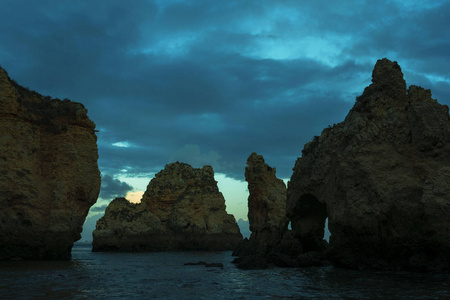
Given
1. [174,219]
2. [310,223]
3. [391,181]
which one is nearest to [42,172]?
[310,223]

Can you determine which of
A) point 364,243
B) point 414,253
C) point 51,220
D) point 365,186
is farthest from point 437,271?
point 51,220

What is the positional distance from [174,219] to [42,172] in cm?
4730

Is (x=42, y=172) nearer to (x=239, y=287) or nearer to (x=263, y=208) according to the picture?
(x=239, y=287)

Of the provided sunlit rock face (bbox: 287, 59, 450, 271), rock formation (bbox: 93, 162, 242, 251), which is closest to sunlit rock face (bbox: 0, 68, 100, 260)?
sunlit rock face (bbox: 287, 59, 450, 271)

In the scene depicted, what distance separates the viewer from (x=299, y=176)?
2944cm

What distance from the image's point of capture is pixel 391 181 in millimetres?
19859

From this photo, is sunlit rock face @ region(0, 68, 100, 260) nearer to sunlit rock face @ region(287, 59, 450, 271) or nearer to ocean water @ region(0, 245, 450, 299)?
ocean water @ region(0, 245, 450, 299)

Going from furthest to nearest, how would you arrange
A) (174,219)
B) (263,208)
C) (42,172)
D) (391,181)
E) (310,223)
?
1. (174,219)
2. (263,208)
3. (42,172)
4. (310,223)
5. (391,181)

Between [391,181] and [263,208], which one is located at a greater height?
[263,208]

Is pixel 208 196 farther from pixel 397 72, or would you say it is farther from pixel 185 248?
pixel 397 72

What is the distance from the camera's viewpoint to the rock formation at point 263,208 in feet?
132

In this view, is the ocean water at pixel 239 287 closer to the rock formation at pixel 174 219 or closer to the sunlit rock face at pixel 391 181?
the sunlit rock face at pixel 391 181

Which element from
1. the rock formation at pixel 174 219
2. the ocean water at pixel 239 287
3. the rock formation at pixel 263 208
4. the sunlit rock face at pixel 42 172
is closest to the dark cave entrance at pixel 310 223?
the rock formation at pixel 263 208

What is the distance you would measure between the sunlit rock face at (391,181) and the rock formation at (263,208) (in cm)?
1628
